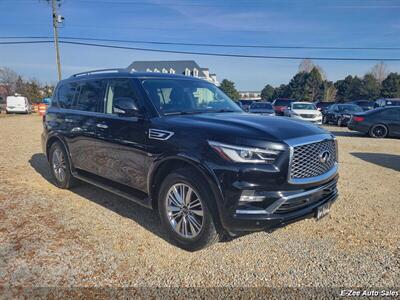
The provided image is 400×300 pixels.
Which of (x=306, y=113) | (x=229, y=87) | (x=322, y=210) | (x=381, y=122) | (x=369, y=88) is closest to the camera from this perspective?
(x=322, y=210)

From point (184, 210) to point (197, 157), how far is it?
69cm

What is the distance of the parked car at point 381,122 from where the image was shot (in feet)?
44.7

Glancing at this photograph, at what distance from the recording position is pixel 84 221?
4.25 meters

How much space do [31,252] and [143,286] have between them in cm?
148

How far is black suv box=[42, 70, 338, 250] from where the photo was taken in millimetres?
2936

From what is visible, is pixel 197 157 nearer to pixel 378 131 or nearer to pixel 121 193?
pixel 121 193

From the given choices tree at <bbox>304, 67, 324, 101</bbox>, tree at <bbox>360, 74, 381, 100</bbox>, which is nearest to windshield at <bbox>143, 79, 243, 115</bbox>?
tree at <bbox>360, 74, 381, 100</bbox>

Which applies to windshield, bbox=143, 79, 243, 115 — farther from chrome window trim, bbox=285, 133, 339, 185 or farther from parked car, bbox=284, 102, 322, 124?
parked car, bbox=284, 102, 322, 124

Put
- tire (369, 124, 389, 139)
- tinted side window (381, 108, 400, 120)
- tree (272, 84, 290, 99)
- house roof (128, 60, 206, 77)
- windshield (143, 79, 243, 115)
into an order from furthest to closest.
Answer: house roof (128, 60, 206, 77) → tree (272, 84, 290, 99) → tire (369, 124, 389, 139) → tinted side window (381, 108, 400, 120) → windshield (143, 79, 243, 115)

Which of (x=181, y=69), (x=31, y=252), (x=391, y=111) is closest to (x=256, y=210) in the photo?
(x=31, y=252)

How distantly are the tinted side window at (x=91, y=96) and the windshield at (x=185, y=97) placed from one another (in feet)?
3.01

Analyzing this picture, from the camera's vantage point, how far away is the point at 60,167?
5.67m

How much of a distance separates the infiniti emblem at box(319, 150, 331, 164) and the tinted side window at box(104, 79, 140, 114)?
2246 mm

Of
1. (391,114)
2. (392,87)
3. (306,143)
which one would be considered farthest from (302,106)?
(392,87)
